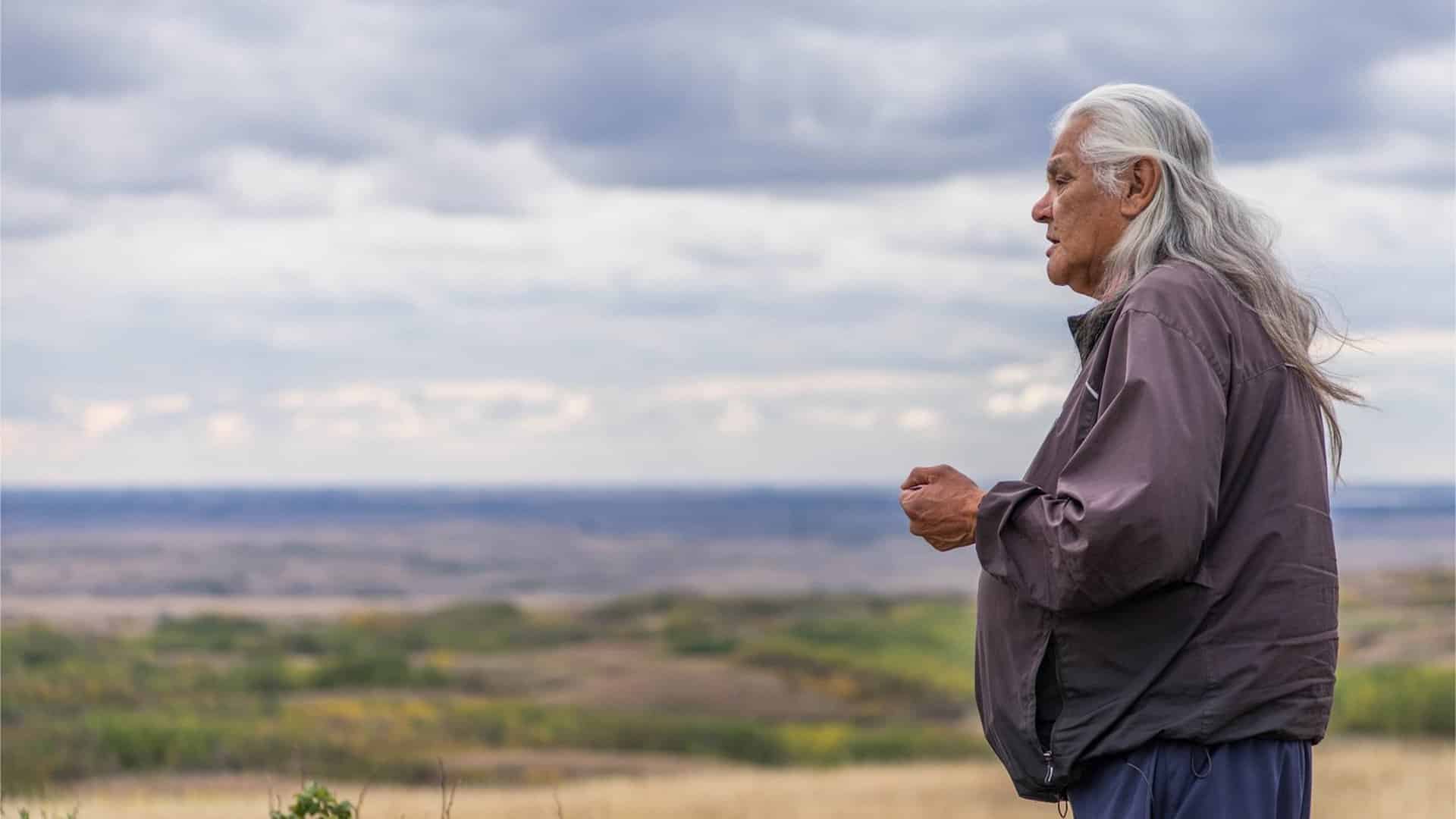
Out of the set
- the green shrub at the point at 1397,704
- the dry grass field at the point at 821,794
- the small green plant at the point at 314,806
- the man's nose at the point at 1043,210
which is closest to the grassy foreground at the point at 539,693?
the green shrub at the point at 1397,704

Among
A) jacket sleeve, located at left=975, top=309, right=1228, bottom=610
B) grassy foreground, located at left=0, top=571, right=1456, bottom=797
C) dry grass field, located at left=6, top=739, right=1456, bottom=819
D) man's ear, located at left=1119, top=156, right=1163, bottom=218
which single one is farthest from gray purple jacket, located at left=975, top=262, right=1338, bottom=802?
grassy foreground, located at left=0, top=571, right=1456, bottom=797

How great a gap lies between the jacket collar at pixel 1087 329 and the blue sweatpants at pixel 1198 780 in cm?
78

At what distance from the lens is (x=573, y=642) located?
65.1m

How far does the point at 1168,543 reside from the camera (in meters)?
2.83

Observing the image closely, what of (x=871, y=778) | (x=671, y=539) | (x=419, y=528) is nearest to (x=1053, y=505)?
(x=871, y=778)

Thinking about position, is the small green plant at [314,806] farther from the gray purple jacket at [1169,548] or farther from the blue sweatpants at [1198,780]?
the blue sweatpants at [1198,780]

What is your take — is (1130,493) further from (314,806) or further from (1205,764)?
(314,806)

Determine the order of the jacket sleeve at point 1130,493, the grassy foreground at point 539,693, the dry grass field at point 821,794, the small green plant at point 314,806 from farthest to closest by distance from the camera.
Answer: the grassy foreground at point 539,693, the dry grass field at point 821,794, the small green plant at point 314,806, the jacket sleeve at point 1130,493

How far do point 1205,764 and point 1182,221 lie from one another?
1.06 meters

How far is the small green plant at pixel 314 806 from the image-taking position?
4.68m

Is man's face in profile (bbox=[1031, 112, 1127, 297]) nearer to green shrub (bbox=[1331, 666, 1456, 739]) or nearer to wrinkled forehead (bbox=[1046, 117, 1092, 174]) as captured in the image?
wrinkled forehead (bbox=[1046, 117, 1092, 174])

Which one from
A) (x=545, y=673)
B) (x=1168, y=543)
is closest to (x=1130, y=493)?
(x=1168, y=543)

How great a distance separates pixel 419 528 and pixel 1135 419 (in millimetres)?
145429

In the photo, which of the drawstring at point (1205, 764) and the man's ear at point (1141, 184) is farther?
the man's ear at point (1141, 184)
